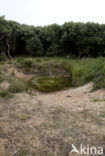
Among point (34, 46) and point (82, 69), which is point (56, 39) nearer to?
point (34, 46)

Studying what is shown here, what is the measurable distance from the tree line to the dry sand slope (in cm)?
997

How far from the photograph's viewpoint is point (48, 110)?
9.79 feet

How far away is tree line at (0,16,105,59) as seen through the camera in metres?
11.9

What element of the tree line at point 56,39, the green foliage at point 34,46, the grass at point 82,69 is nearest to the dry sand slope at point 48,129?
the grass at point 82,69

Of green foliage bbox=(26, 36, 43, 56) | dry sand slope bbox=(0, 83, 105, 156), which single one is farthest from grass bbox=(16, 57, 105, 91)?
green foliage bbox=(26, 36, 43, 56)

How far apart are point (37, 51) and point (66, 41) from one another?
3055 mm

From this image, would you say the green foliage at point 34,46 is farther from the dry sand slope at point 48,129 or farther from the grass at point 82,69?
the dry sand slope at point 48,129

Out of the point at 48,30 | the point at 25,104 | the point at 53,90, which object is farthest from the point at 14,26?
the point at 25,104

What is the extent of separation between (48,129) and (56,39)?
468 inches

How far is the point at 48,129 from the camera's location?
2.15 m

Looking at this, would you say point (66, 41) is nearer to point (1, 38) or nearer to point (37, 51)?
point (37, 51)

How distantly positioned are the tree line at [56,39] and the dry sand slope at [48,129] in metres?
9.97

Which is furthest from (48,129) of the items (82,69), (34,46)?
(34,46)

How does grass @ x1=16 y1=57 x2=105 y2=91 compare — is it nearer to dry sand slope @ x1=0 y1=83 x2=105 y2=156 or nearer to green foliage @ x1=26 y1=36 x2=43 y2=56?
dry sand slope @ x1=0 y1=83 x2=105 y2=156
